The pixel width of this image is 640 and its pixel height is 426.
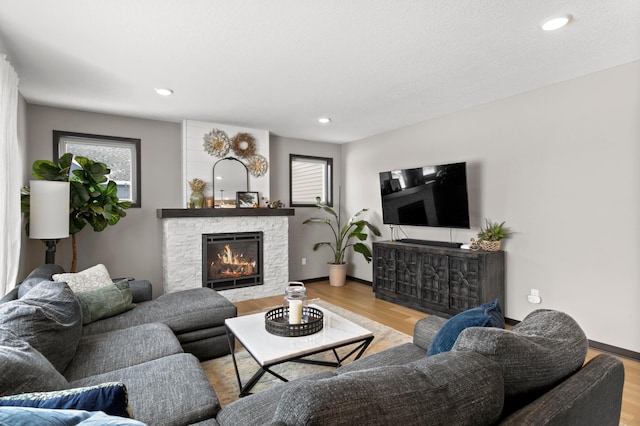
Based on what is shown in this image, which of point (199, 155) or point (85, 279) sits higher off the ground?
point (199, 155)

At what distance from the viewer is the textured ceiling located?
2.00m

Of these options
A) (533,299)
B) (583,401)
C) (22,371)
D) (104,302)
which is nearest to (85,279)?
(104,302)

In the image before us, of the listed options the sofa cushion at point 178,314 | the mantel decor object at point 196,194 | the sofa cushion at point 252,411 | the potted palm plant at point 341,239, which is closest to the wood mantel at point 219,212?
the mantel decor object at point 196,194

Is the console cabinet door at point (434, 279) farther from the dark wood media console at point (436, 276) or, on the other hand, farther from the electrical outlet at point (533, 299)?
the electrical outlet at point (533, 299)

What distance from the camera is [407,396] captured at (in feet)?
2.46

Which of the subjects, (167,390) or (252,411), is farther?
(167,390)

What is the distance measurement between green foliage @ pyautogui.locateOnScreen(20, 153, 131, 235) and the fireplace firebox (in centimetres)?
→ 116

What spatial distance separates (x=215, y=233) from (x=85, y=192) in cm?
153

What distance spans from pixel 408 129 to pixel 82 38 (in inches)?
152

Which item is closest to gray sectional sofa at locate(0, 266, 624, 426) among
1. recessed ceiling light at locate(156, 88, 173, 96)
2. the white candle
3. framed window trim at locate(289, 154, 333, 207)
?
the white candle

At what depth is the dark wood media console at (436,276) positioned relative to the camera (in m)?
3.49

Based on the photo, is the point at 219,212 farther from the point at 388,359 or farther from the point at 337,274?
the point at 388,359

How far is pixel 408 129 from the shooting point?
478 cm

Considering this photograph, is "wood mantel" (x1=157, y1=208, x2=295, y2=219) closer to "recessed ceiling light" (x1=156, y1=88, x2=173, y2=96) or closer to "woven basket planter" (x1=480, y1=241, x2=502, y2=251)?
"recessed ceiling light" (x1=156, y1=88, x2=173, y2=96)
